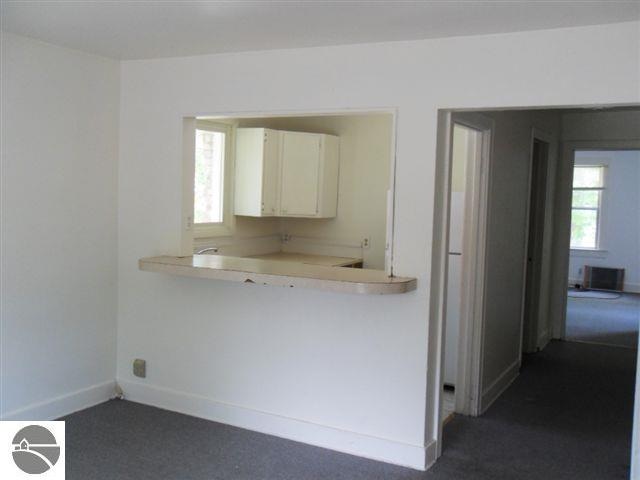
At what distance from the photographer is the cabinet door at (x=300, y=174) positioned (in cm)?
534

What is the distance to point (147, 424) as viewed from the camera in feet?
12.7

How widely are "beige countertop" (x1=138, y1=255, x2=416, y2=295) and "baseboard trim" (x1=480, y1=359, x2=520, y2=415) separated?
148 centimetres

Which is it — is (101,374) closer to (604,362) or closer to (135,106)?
(135,106)

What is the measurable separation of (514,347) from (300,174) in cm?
222

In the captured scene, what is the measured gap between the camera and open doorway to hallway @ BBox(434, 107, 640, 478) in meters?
3.65

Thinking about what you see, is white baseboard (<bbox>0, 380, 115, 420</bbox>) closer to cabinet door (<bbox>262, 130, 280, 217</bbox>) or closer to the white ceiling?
cabinet door (<bbox>262, 130, 280, 217</bbox>)

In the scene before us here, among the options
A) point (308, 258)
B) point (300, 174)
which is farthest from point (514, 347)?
point (300, 174)

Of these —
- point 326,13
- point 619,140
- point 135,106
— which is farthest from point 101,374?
point 619,140

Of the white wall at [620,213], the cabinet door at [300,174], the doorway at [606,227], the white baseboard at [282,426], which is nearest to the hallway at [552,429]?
the white baseboard at [282,426]

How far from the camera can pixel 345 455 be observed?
3541 mm

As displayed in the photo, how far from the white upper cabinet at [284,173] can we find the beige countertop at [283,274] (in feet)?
4.20

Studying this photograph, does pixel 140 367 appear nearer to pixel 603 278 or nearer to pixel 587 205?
pixel 603 278

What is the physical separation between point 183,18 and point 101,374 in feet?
7.87

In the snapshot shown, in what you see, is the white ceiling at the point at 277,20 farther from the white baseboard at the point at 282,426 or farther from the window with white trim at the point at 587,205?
the window with white trim at the point at 587,205
